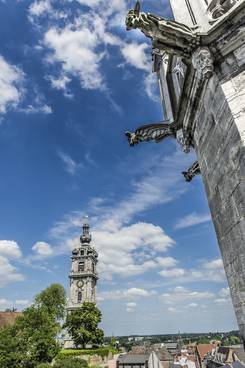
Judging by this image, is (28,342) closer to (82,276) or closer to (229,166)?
(229,166)

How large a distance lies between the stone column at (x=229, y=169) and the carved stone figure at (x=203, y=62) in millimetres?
118

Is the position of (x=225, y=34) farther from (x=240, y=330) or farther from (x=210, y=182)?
(x=240, y=330)

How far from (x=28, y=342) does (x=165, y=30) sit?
3527cm

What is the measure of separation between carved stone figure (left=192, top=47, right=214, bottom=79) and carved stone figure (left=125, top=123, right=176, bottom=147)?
217 centimetres

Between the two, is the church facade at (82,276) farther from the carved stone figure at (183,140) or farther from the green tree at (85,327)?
the carved stone figure at (183,140)

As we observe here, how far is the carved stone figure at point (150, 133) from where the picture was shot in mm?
6438

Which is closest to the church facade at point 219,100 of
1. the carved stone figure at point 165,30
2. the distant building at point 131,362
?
the carved stone figure at point 165,30

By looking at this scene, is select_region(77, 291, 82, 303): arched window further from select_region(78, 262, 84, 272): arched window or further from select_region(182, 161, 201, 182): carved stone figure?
select_region(182, 161, 201, 182): carved stone figure

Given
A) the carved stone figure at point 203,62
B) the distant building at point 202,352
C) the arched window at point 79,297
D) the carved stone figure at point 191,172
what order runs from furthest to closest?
the arched window at point 79,297, the distant building at point 202,352, the carved stone figure at point 191,172, the carved stone figure at point 203,62

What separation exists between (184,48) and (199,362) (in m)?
85.6

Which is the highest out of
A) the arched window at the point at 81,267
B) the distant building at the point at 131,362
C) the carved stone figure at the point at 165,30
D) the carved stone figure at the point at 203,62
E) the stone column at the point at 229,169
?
the arched window at the point at 81,267

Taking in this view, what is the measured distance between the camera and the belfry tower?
7579cm

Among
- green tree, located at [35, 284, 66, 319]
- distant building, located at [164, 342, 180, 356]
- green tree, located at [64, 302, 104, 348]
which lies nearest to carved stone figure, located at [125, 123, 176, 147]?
green tree, located at [35, 284, 66, 319]

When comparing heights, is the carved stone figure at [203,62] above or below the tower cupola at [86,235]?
below
